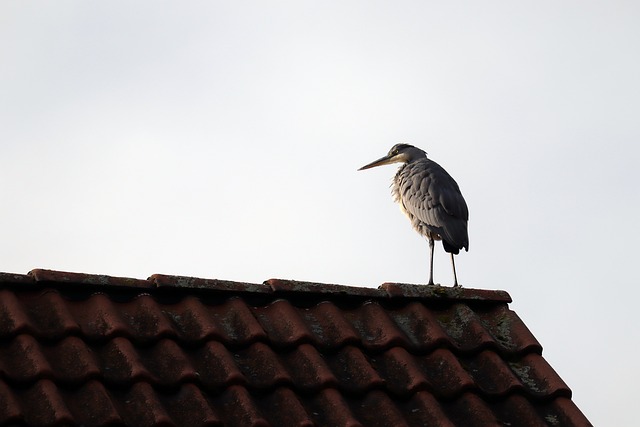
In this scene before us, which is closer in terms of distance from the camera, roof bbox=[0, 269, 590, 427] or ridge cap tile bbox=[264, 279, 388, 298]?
roof bbox=[0, 269, 590, 427]

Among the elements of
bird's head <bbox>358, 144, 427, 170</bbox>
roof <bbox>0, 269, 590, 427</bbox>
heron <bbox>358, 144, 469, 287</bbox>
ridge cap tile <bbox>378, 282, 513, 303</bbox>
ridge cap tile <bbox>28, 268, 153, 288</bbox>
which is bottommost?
roof <bbox>0, 269, 590, 427</bbox>

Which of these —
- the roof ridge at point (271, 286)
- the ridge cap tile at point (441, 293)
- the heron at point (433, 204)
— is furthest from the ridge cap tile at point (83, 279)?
the heron at point (433, 204)

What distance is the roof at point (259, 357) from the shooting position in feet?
12.7

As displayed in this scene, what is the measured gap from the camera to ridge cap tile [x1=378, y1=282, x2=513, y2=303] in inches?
197

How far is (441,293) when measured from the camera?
5062 mm

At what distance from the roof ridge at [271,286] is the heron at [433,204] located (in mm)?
4152

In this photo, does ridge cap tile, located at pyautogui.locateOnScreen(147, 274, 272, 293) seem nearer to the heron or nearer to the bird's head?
the heron

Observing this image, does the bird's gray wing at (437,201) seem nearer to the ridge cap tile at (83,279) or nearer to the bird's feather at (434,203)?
the bird's feather at (434,203)

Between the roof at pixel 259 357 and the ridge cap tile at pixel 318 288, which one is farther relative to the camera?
the ridge cap tile at pixel 318 288

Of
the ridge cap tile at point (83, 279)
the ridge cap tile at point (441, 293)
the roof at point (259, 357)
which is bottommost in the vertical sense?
the roof at point (259, 357)

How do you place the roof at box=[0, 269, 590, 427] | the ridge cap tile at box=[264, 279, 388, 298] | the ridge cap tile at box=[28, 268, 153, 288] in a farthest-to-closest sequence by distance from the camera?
the ridge cap tile at box=[264, 279, 388, 298] → the ridge cap tile at box=[28, 268, 153, 288] → the roof at box=[0, 269, 590, 427]

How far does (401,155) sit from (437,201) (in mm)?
2118

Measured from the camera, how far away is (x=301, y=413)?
13.0ft

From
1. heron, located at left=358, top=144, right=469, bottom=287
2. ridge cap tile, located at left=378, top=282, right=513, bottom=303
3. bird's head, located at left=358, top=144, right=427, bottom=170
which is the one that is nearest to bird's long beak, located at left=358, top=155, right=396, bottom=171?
bird's head, located at left=358, top=144, right=427, bottom=170
